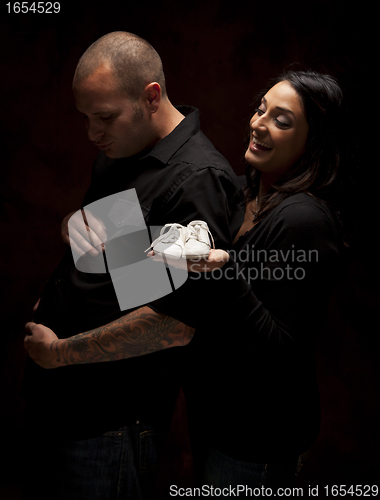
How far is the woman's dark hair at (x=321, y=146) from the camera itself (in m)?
1.36

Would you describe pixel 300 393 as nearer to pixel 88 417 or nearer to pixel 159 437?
pixel 159 437

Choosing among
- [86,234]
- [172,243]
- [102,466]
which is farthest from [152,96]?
[102,466]

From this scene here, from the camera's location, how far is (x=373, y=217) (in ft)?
6.71

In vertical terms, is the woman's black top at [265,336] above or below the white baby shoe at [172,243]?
below

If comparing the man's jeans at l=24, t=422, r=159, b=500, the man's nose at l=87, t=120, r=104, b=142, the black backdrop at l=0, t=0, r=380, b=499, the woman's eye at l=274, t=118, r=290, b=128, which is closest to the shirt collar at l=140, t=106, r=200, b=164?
the man's nose at l=87, t=120, r=104, b=142

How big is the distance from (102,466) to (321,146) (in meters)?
1.15

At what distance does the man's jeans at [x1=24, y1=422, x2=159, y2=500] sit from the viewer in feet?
4.75

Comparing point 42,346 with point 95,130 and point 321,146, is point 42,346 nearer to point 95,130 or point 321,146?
point 95,130

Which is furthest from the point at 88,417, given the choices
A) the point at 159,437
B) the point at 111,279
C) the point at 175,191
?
the point at 175,191

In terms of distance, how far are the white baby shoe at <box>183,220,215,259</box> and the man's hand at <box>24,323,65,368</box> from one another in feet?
2.12

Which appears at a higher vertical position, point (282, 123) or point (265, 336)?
point (282, 123)

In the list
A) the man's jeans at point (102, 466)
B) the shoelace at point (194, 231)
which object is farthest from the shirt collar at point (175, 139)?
the man's jeans at point (102, 466)

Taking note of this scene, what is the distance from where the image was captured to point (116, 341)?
138 centimetres

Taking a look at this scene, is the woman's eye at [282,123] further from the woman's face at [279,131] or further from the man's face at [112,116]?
the man's face at [112,116]
